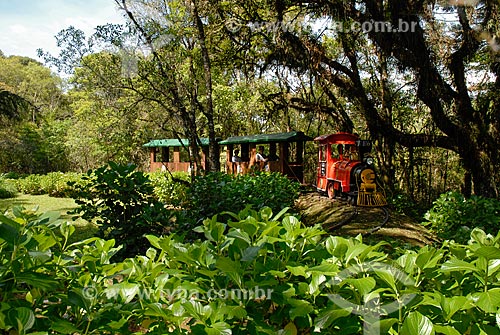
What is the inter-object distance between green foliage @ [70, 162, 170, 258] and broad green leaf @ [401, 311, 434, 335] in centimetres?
284

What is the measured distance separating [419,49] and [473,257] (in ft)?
28.5

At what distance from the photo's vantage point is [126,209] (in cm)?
364

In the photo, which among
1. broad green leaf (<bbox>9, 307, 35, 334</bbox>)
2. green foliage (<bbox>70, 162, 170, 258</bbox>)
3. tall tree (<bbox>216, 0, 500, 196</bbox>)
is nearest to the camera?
broad green leaf (<bbox>9, 307, 35, 334</bbox>)

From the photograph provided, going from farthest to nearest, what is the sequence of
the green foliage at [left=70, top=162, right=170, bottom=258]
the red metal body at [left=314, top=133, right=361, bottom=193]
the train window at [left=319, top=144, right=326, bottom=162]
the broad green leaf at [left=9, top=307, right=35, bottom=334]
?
the train window at [left=319, top=144, right=326, bottom=162], the red metal body at [left=314, top=133, right=361, bottom=193], the green foliage at [left=70, top=162, right=170, bottom=258], the broad green leaf at [left=9, top=307, right=35, bottom=334]

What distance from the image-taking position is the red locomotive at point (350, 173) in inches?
350

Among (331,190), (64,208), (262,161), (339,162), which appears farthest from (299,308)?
(64,208)

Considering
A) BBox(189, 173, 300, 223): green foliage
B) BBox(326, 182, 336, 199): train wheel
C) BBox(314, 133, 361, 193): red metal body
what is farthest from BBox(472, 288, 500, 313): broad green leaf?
BBox(326, 182, 336, 199): train wheel

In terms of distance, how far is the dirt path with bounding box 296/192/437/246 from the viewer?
6191 millimetres

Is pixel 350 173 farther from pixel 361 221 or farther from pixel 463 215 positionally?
pixel 463 215

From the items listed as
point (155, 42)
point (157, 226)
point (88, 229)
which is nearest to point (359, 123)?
point (155, 42)

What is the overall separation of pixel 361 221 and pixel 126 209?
5.17 metres

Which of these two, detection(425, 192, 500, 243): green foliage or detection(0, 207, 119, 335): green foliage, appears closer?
detection(0, 207, 119, 335): green foliage

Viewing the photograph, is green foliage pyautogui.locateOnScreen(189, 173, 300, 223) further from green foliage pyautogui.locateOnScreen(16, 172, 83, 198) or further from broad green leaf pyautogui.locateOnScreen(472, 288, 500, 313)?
green foliage pyautogui.locateOnScreen(16, 172, 83, 198)

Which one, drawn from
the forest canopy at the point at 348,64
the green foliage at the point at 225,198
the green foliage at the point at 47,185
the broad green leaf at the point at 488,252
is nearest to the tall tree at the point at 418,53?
the forest canopy at the point at 348,64
